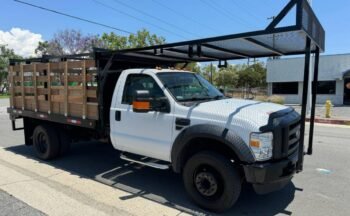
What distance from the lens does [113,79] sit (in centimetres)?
616

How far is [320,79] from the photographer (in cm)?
3091

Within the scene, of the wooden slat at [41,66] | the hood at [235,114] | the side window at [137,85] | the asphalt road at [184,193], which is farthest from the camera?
the wooden slat at [41,66]

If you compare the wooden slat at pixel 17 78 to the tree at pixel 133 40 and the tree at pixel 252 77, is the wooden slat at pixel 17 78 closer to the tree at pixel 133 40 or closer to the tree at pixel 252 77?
the tree at pixel 133 40

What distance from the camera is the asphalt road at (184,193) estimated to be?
14.4ft

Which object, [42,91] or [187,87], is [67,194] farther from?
[42,91]

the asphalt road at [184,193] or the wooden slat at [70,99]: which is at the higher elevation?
the wooden slat at [70,99]

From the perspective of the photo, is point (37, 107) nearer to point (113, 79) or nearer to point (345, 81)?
point (113, 79)

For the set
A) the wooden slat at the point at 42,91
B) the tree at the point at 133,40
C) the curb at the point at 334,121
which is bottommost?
the curb at the point at 334,121

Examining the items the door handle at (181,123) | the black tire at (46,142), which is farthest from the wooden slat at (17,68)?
the door handle at (181,123)

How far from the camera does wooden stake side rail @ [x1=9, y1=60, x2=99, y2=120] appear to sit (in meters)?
5.99

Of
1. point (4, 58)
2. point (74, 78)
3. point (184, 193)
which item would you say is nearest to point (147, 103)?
point (184, 193)

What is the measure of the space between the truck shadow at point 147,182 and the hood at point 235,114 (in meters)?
1.24

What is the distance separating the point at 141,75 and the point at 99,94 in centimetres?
96

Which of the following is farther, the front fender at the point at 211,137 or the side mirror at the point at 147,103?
the side mirror at the point at 147,103
